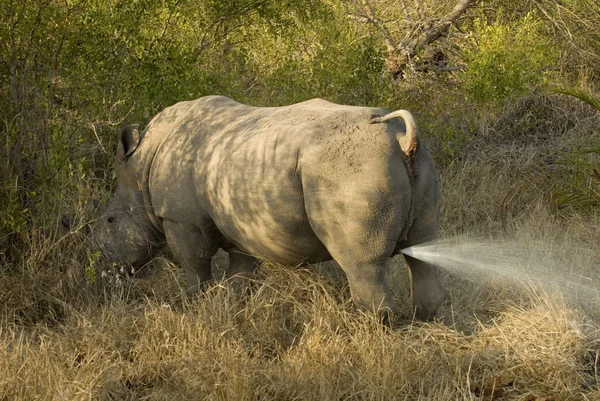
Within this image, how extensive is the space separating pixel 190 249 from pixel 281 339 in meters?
1.06

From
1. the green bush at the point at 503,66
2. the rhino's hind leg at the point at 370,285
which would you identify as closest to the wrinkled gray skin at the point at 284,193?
the rhino's hind leg at the point at 370,285

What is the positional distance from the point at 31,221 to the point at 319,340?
101 inches

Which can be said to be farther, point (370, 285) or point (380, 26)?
point (380, 26)

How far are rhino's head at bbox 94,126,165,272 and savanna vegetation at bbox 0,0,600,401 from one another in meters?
0.16

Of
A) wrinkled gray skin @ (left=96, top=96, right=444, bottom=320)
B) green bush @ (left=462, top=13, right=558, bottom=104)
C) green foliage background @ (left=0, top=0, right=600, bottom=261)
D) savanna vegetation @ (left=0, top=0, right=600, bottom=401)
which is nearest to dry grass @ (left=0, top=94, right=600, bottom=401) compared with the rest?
savanna vegetation @ (left=0, top=0, right=600, bottom=401)

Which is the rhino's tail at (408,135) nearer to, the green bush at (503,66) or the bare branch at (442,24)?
the green bush at (503,66)

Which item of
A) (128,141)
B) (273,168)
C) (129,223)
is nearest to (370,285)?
(273,168)

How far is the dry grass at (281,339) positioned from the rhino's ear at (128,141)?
0.52 metres

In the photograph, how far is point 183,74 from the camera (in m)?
8.08

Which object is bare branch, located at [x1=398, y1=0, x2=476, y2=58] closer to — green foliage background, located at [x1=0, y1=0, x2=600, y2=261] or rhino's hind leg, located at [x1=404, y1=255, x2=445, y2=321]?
green foliage background, located at [x1=0, y1=0, x2=600, y2=261]

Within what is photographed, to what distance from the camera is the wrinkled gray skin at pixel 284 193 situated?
17.7 feet

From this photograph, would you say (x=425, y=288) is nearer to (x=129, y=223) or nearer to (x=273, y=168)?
Answer: (x=273, y=168)

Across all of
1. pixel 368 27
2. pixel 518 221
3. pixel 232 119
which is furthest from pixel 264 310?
pixel 368 27

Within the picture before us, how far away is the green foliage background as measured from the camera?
6707 mm
